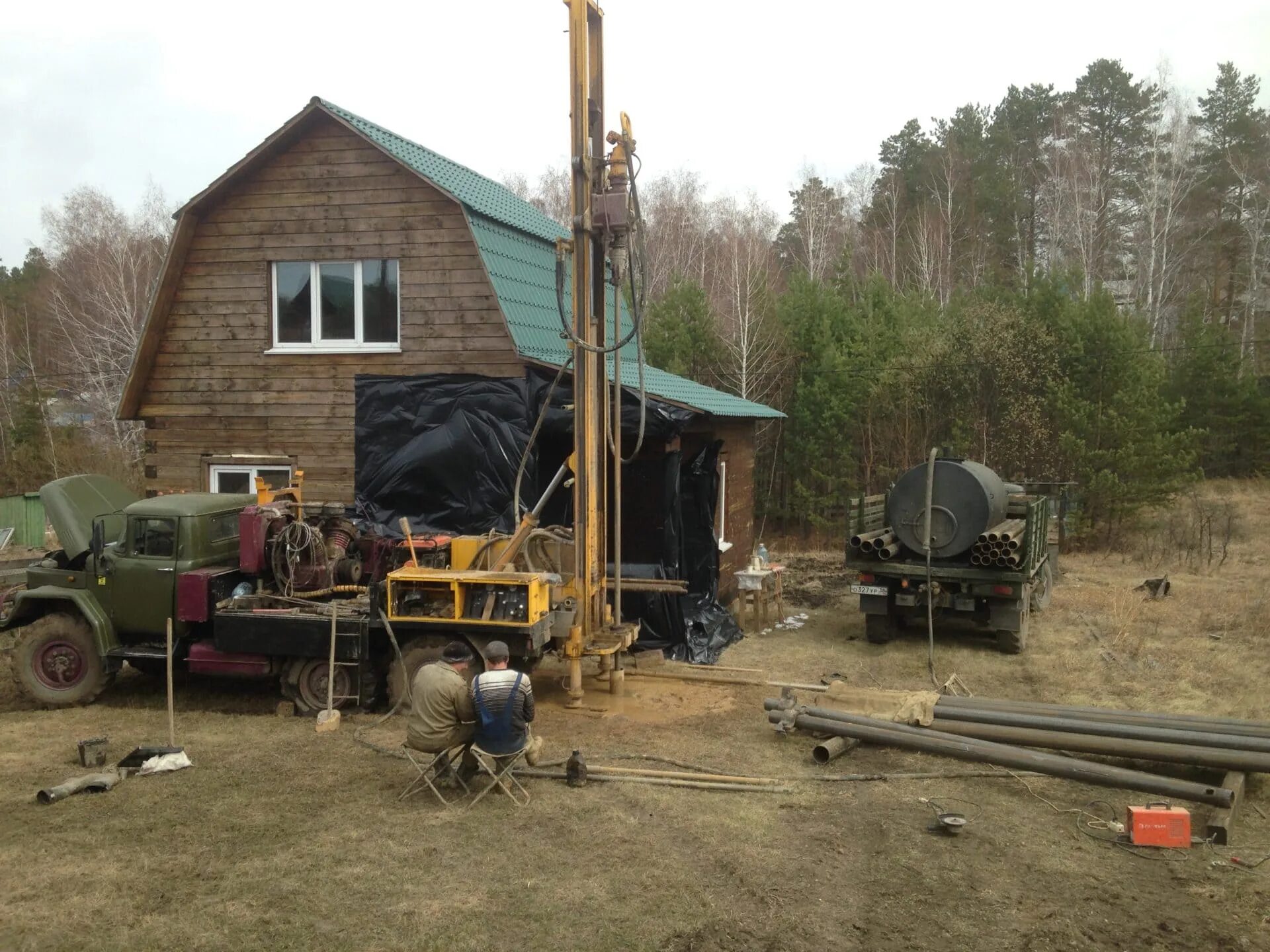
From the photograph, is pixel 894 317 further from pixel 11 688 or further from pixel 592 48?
pixel 11 688

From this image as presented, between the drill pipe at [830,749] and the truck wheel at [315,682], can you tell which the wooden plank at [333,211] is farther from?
the drill pipe at [830,749]

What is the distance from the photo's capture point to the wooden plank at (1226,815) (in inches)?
242

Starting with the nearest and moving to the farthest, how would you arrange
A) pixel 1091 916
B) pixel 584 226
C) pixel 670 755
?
pixel 1091 916
pixel 670 755
pixel 584 226

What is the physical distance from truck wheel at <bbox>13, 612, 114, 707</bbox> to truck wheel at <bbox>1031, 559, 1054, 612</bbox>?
1150cm

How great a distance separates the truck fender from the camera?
376 inches

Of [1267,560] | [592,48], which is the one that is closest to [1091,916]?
[592,48]

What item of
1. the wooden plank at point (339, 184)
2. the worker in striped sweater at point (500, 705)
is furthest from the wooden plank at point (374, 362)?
the worker in striped sweater at point (500, 705)

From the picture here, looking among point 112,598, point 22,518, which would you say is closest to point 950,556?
point 112,598

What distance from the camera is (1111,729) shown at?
7.52m

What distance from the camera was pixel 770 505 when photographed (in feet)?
75.5

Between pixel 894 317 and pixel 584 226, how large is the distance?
52.4ft

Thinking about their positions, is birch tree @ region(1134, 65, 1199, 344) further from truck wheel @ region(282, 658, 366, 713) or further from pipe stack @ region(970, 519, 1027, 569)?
truck wheel @ region(282, 658, 366, 713)

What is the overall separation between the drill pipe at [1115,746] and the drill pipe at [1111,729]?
44 mm

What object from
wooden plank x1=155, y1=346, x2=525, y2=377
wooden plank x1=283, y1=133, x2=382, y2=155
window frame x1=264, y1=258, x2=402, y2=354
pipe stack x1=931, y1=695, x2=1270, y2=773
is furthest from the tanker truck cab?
pipe stack x1=931, y1=695, x2=1270, y2=773
